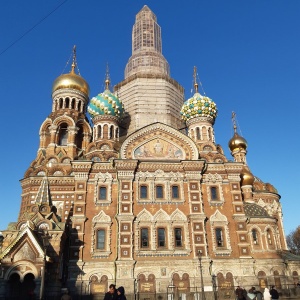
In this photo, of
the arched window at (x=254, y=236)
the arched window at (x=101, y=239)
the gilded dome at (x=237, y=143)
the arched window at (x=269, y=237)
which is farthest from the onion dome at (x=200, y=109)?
the arched window at (x=101, y=239)

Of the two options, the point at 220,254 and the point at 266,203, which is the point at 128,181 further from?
the point at 266,203

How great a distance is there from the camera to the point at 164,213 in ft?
70.8

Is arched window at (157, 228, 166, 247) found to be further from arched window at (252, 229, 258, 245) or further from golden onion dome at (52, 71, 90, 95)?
golden onion dome at (52, 71, 90, 95)

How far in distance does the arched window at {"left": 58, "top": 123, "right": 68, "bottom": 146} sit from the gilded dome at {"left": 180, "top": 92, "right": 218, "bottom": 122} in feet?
34.4

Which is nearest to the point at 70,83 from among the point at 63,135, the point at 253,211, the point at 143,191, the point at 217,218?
Result: the point at 63,135

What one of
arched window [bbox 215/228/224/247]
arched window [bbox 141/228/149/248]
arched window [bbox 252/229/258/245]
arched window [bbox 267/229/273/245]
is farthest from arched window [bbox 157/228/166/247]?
arched window [bbox 267/229/273/245]

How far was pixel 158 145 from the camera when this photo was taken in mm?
23797

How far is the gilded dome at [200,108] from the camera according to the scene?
28.6 meters

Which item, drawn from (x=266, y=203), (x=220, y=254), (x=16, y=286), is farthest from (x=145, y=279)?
(x=266, y=203)

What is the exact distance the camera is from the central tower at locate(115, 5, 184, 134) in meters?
31.9

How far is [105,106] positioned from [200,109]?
8009 mm

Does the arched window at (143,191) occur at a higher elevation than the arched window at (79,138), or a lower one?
lower

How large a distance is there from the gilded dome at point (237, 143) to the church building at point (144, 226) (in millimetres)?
3054

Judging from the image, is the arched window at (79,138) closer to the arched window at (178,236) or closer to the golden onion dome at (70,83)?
the golden onion dome at (70,83)
